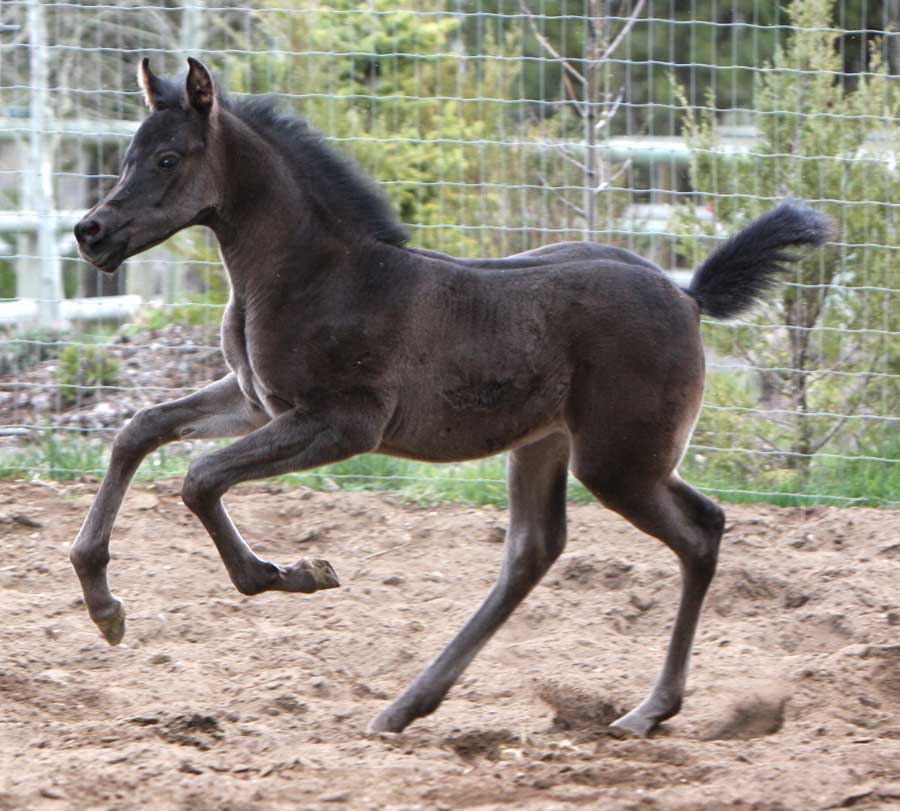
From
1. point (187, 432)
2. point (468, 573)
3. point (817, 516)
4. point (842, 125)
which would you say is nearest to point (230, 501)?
point (468, 573)

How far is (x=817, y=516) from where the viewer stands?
6547mm

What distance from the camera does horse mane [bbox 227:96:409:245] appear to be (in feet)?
14.3

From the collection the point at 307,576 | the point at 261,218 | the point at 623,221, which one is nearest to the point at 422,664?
the point at 307,576

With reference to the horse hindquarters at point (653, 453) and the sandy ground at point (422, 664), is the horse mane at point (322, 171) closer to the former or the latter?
the horse hindquarters at point (653, 453)

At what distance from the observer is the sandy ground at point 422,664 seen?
140 inches

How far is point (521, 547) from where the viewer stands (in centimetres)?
454

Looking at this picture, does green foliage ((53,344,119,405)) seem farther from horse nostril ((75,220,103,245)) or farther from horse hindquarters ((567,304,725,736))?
horse hindquarters ((567,304,725,736))

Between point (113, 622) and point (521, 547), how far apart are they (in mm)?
1235

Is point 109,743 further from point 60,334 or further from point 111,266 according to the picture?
point 60,334

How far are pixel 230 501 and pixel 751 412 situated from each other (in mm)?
2442

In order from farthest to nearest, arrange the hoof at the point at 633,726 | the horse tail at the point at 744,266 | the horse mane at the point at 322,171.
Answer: the horse tail at the point at 744,266, the horse mane at the point at 322,171, the hoof at the point at 633,726

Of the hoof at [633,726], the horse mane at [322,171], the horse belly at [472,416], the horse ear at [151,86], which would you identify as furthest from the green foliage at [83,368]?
the hoof at [633,726]

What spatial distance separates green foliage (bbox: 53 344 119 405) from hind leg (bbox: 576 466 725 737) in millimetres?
3641

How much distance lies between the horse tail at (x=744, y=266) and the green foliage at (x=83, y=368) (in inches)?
143
